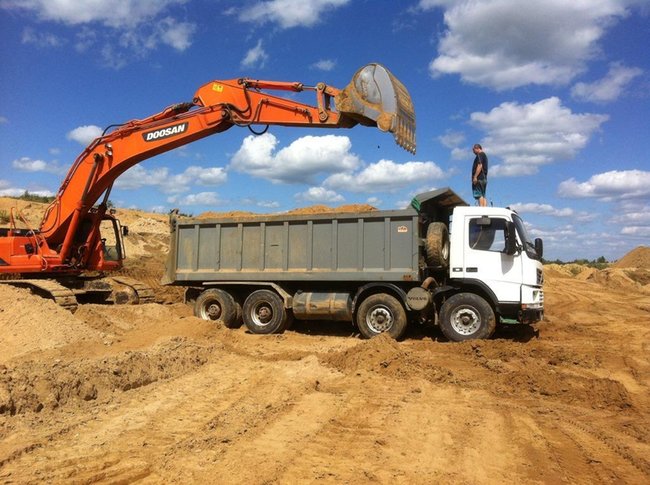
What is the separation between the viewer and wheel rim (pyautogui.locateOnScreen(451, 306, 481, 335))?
10141 mm

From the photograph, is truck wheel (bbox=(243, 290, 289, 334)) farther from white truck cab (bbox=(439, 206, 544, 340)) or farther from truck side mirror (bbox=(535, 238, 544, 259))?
truck side mirror (bbox=(535, 238, 544, 259))

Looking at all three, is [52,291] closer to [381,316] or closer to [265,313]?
[265,313]

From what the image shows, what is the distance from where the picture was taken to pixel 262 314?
39.0 feet

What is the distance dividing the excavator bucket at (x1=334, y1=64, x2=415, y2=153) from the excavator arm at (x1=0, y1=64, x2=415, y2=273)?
255 millimetres

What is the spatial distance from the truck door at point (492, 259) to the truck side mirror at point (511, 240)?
9 cm

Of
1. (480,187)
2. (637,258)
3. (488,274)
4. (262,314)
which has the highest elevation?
(480,187)

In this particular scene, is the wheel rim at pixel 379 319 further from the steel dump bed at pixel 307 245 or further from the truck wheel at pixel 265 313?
the truck wheel at pixel 265 313

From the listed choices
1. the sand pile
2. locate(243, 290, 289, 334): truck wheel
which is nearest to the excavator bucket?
locate(243, 290, 289, 334): truck wheel

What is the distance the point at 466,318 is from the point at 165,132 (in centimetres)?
776

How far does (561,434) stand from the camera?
521cm

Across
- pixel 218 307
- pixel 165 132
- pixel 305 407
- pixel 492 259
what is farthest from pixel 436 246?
pixel 165 132

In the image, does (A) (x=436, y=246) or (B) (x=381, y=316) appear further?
(B) (x=381, y=316)

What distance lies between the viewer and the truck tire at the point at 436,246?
10477 millimetres

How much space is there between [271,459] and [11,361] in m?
5.30
